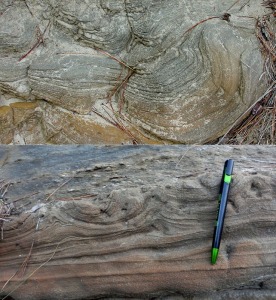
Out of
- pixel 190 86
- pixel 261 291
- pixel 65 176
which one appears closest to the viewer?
pixel 261 291

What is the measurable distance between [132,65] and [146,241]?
4.09 ft

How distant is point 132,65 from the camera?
2555 mm

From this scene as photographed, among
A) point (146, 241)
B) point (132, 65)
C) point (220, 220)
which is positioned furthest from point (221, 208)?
point (132, 65)

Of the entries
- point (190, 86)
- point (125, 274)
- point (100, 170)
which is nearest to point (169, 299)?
point (125, 274)

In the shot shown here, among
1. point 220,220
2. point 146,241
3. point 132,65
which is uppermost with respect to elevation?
point 220,220

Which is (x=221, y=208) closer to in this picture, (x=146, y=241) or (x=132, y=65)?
(x=146, y=241)

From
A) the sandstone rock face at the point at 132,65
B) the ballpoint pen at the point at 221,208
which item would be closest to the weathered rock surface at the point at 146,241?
the ballpoint pen at the point at 221,208

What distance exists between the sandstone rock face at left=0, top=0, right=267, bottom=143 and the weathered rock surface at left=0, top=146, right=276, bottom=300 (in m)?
0.96

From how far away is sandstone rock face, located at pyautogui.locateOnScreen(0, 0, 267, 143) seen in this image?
2490 mm

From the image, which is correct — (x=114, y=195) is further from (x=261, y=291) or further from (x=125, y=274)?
(x=261, y=291)

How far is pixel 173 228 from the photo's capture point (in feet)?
4.98

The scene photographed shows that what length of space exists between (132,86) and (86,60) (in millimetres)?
265

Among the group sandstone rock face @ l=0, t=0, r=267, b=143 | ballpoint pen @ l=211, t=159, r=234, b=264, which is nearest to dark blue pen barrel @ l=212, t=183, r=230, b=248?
ballpoint pen @ l=211, t=159, r=234, b=264

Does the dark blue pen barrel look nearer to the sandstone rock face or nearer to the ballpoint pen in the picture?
the ballpoint pen
